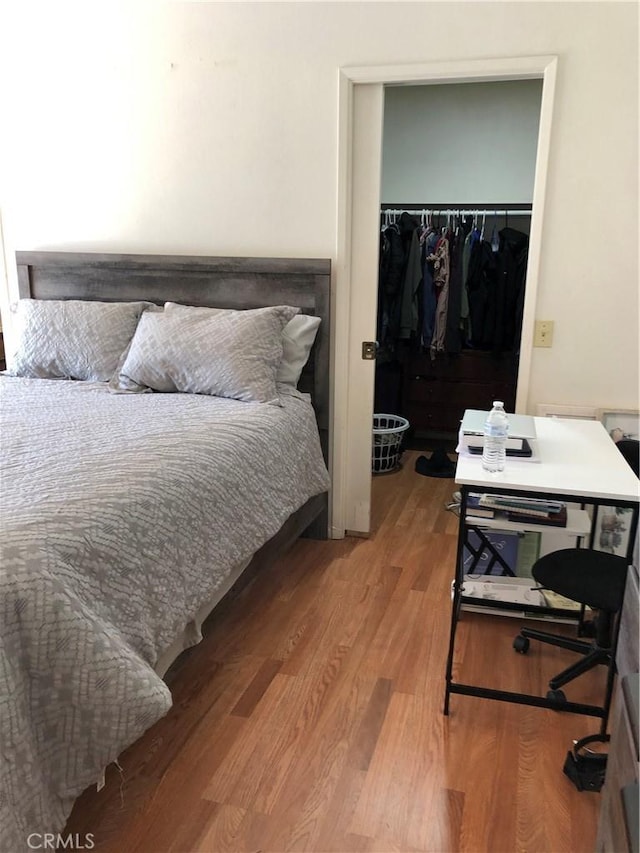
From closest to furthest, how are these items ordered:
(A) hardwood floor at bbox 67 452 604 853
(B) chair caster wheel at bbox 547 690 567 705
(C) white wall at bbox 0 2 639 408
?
(A) hardwood floor at bbox 67 452 604 853, (B) chair caster wheel at bbox 547 690 567 705, (C) white wall at bbox 0 2 639 408

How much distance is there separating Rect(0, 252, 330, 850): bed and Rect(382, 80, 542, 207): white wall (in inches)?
81.6

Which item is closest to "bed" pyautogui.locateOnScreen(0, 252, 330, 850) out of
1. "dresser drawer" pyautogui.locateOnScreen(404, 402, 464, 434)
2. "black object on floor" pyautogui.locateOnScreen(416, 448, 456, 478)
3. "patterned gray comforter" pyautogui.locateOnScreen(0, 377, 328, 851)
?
"patterned gray comforter" pyautogui.locateOnScreen(0, 377, 328, 851)

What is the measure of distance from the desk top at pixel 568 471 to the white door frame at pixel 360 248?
630 millimetres

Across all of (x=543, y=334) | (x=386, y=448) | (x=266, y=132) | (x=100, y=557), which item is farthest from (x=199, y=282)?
(x=100, y=557)

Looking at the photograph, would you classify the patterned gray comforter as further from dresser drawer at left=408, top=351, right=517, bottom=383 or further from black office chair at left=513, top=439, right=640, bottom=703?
dresser drawer at left=408, top=351, right=517, bottom=383

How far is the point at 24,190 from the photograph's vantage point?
10.4 ft

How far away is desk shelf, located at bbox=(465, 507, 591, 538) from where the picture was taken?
7.15 feet

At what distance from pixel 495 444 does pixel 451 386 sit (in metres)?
2.64

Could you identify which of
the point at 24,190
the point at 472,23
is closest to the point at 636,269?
the point at 472,23

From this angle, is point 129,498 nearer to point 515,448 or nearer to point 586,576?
point 515,448

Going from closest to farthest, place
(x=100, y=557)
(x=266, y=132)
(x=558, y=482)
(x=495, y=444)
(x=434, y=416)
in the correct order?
1. (x=100, y=557)
2. (x=558, y=482)
3. (x=495, y=444)
4. (x=266, y=132)
5. (x=434, y=416)

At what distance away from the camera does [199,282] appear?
2.96 metres

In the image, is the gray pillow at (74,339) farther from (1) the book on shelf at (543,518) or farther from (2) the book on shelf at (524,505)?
(1) the book on shelf at (543,518)

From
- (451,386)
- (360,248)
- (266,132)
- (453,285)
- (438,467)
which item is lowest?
(438,467)
